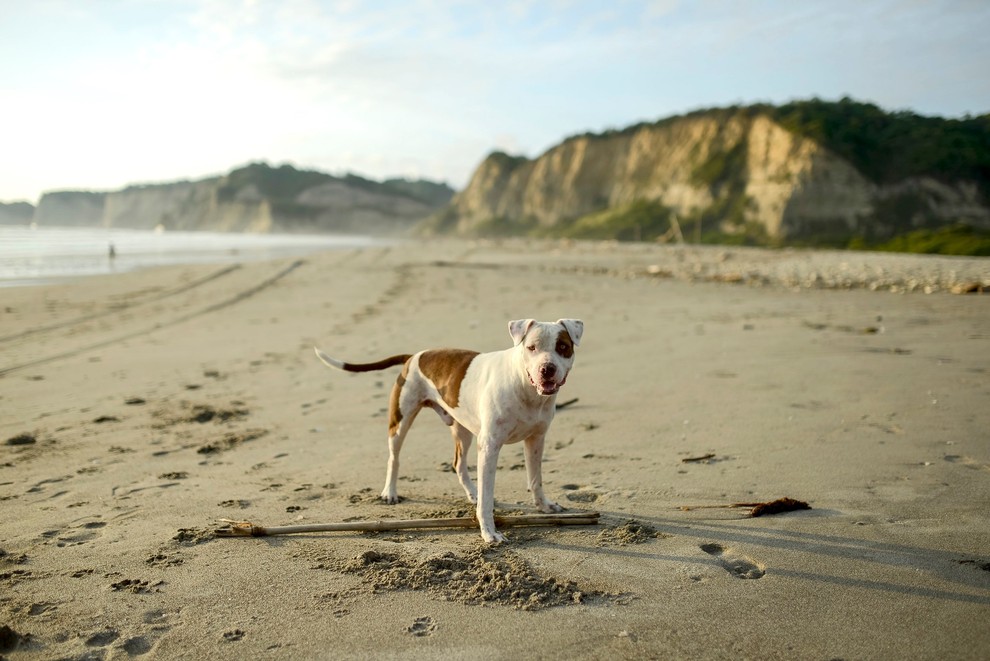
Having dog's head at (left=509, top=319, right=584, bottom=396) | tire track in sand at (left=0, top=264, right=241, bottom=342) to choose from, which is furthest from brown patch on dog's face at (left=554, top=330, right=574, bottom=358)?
tire track in sand at (left=0, top=264, right=241, bottom=342)

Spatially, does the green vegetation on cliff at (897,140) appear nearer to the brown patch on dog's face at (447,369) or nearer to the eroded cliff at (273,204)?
the brown patch on dog's face at (447,369)

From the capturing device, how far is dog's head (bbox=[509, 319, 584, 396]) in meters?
3.91

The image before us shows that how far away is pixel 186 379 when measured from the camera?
8.66m

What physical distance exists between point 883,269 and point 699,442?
16.6 meters

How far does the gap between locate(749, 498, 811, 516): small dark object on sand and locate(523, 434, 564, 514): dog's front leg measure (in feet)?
3.97

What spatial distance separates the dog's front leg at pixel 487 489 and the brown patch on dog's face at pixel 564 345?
67cm

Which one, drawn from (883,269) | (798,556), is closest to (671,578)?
(798,556)

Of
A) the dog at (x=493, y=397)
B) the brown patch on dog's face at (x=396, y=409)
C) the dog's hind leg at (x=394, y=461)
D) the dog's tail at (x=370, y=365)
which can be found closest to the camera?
the dog at (x=493, y=397)

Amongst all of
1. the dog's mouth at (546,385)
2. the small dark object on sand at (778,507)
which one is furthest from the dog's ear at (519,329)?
the small dark object on sand at (778,507)

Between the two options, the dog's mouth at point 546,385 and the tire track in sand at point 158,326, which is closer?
the dog's mouth at point 546,385

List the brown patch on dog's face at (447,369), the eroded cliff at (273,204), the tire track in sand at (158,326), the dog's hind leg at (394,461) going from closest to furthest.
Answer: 1. the brown patch on dog's face at (447,369)
2. the dog's hind leg at (394,461)
3. the tire track in sand at (158,326)
4. the eroded cliff at (273,204)

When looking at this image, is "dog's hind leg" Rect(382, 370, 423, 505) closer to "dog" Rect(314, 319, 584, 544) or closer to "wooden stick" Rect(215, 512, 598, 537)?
"dog" Rect(314, 319, 584, 544)

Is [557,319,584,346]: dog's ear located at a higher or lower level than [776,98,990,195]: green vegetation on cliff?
lower

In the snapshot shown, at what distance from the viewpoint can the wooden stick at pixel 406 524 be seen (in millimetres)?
4109
